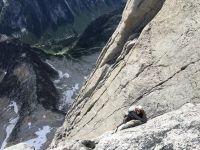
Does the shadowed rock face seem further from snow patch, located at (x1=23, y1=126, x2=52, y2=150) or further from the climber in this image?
the climber

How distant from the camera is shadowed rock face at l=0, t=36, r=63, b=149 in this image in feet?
470

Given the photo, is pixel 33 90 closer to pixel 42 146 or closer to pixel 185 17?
pixel 42 146

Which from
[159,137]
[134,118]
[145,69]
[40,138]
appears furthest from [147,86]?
[40,138]

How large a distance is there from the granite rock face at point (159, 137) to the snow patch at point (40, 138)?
10360 centimetres

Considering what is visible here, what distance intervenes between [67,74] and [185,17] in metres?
154

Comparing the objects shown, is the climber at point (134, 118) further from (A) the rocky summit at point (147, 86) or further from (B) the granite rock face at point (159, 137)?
(B) the granite rock face at point (159, 137)

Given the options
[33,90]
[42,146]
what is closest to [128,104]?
[42,146]

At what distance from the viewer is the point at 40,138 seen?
132625 millimetres

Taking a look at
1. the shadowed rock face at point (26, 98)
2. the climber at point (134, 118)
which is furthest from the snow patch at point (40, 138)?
the climber at point (134, 118)

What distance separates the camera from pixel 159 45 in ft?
123

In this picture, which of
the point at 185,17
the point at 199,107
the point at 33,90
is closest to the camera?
the point at 199,107

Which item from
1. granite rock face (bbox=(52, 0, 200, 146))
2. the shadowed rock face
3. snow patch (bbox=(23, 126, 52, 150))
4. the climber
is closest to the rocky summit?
granite rock face (bbox=(52, 0, 200, 146))

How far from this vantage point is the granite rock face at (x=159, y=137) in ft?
→ 72.4

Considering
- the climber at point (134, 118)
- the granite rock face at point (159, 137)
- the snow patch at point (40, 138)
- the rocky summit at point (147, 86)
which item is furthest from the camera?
the snow patch at point (40, 138)
